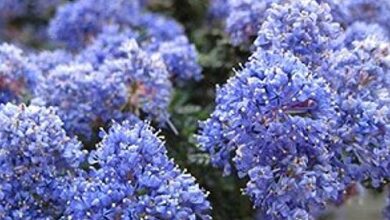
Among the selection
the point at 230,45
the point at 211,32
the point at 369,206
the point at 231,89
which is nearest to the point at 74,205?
the point at 231,89

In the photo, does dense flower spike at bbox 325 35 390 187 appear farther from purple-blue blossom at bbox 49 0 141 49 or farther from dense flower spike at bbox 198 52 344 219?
purple-blue blossom at bbox 49 0 141 49

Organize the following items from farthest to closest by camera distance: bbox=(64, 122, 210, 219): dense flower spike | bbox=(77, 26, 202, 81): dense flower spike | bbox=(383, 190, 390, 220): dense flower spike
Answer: bbox=(77, 26, 202, 81): dense flower spike, bbox=(383, 190, 390, 220): dense flower spike, bbox=(64, 122, 210, 219): dense flower spike

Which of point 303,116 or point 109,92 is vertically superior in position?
point 109,92

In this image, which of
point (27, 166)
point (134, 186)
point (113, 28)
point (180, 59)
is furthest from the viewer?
point (113, 28)

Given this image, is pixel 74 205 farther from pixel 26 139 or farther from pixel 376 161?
pixel 376 161

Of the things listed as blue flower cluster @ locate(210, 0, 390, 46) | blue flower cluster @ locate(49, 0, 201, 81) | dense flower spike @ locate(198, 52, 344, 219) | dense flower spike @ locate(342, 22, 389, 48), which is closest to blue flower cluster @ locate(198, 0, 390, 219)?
dense flower spike @ locate(198, 52, 344, 219)

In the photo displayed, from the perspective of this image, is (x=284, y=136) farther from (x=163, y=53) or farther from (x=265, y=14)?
(x=163, y=53)

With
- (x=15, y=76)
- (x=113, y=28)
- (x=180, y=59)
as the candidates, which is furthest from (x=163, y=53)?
(x=15, y=76)
